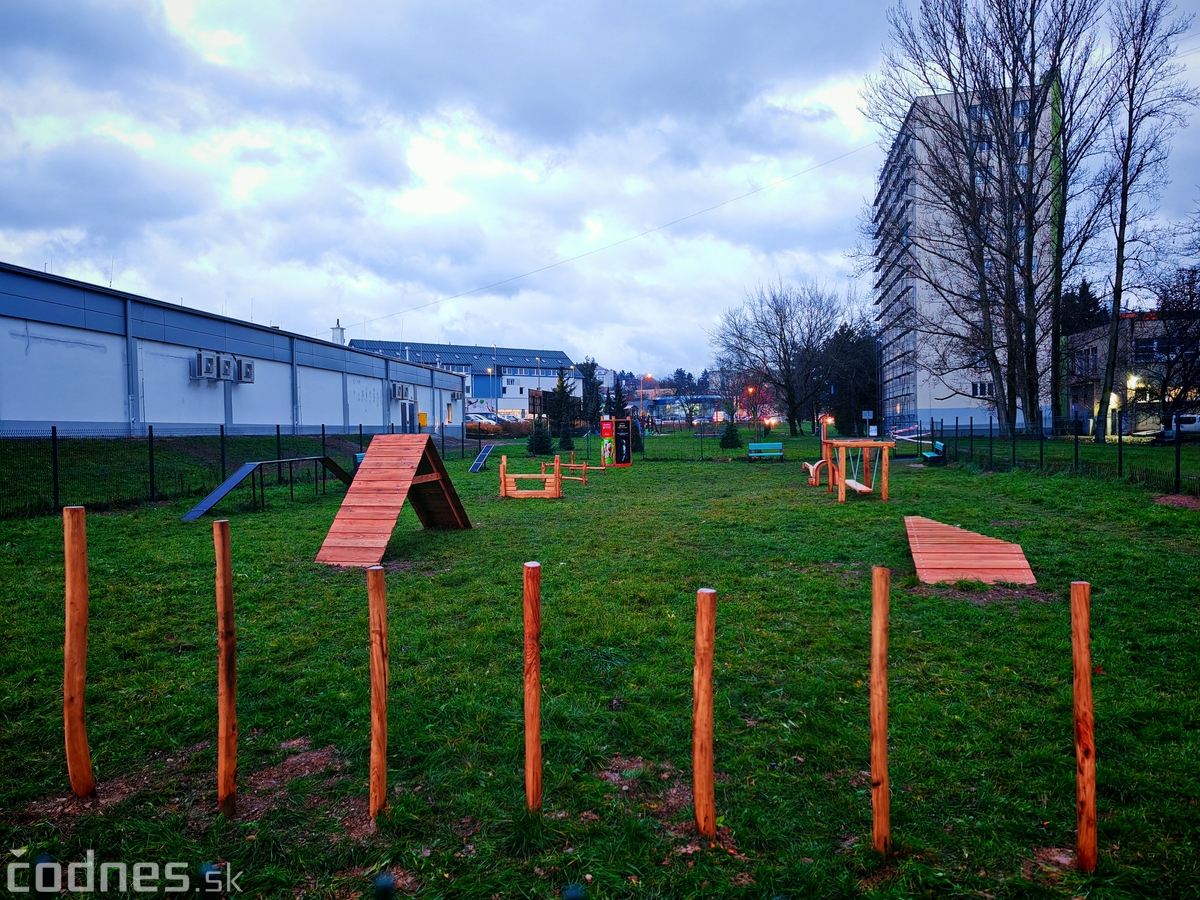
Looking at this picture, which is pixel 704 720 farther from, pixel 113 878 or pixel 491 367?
pixel 491 367

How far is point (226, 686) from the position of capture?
2.78 metres

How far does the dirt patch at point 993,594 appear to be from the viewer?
5840 millimetres

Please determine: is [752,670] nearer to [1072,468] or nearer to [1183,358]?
[1072,468]

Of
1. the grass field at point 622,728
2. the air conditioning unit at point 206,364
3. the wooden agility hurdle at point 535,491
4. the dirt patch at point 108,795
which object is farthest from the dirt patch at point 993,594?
the air conditioning unit at point 206,364

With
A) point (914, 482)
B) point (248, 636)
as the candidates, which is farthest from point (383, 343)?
point (248, 636)

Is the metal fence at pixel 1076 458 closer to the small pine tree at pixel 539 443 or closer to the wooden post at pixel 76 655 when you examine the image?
the wooden post at pixel 76 655

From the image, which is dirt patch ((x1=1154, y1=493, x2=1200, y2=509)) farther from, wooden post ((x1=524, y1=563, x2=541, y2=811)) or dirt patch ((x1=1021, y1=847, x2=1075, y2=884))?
wooden post ((x1=524, y1=563, x2=541, y2=811))

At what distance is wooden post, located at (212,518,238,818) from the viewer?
Answer: 278 cm

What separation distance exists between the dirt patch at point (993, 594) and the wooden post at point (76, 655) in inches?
251

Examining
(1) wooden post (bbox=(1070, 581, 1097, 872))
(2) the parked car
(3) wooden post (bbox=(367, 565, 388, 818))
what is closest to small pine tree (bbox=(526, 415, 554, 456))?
(2) the parked car

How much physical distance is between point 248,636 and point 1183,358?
3420cm

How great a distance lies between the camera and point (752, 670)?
430 centimetres

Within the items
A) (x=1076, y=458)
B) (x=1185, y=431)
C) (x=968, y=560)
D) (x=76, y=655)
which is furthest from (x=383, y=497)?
(x=1185, y=431)

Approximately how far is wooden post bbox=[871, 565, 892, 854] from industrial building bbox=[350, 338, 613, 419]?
8607 centimetres
